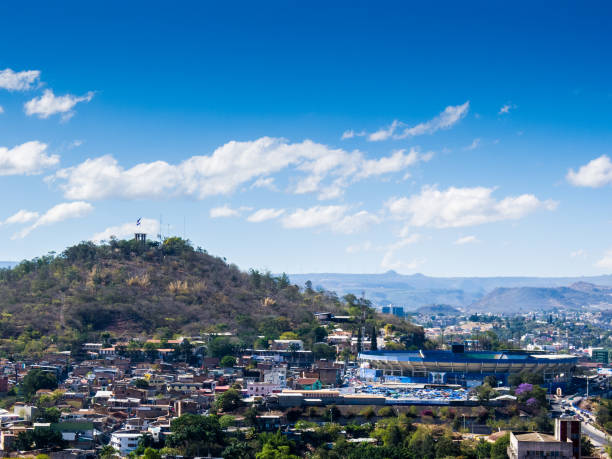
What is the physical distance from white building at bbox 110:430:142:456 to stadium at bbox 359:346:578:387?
2298cm

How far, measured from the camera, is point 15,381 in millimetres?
52719

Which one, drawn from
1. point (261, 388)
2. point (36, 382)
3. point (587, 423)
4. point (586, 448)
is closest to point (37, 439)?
point (36, 382)

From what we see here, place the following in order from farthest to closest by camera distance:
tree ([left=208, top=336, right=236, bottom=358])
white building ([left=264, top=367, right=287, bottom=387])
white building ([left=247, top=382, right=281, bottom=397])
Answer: tree ([left=208, top=336, right=236, bottom=358]), white building ([left=264, top=367, right=287, bottom=387]), white building ([left=247, top=382, right=281, bottom=397])

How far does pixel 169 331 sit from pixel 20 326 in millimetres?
10258

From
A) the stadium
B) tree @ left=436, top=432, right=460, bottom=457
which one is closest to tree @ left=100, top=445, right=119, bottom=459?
tree @ left=436, top=432, right=460, bottom=457

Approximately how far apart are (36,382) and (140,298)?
83.3 feet

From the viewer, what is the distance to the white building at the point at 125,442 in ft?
127

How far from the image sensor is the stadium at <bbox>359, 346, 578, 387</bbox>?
57938 mm

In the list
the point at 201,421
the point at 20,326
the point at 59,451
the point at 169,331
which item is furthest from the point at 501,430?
the point at 20,326

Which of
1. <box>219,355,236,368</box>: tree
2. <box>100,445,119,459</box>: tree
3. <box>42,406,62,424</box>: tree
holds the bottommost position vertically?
<box>100,445,119,459</box>: tree

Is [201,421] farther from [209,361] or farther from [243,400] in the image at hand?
[209,361]

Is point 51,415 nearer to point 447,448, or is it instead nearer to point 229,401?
point 229,401

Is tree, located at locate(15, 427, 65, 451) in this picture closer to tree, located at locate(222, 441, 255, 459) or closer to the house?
tree, located at locate(222, 441, 255, 459)

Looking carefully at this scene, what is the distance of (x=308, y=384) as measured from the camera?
5266cm
